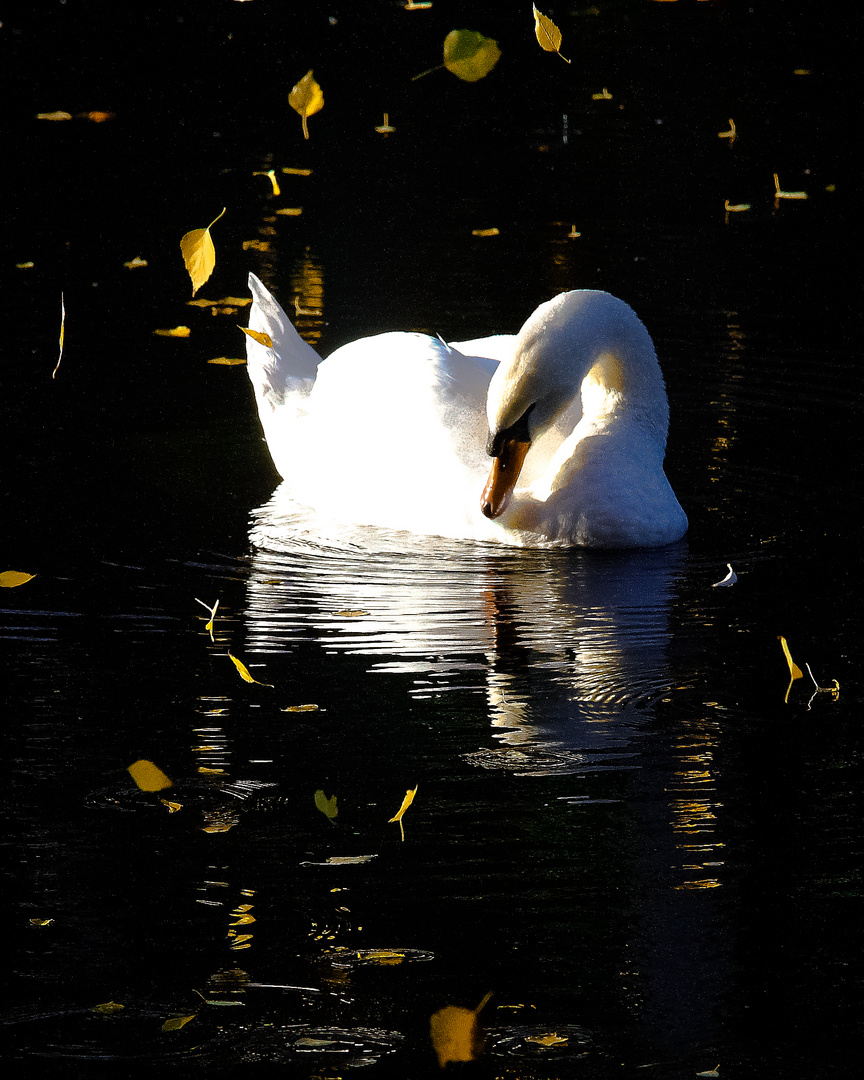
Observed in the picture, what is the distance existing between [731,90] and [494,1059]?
12.8 meters

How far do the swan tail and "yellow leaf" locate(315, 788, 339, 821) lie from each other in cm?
365

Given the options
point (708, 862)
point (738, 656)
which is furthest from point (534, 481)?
point (708, 862)

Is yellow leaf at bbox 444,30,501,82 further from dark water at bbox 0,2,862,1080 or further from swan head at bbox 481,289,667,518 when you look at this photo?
dark water at bbox 0,2,862,1080

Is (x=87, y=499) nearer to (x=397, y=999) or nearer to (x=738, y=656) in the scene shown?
(x=738, y=656)

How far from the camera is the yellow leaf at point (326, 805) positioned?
168 inches

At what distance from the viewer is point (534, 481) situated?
21.6 feet

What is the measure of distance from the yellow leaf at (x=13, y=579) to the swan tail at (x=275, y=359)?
1914mm

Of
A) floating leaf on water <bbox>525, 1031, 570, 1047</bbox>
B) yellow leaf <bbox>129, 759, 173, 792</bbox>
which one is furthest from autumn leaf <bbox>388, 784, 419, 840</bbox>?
floating leaf on water <bbox>525, 1031, 570, 1047</bbox>

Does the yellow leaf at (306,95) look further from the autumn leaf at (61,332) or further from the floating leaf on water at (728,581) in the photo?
the floating leaf on water at (728,581)

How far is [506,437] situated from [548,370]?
0.30 meters

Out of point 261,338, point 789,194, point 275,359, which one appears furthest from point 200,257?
point 789,194

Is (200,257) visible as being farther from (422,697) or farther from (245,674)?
(422,697)

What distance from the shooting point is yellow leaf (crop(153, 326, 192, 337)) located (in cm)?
912

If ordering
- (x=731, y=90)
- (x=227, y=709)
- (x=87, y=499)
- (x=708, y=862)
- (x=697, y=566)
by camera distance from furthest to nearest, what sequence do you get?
(x=731, y=90)
(x=87, y=499)
(x=697, y=566)
(x=227, y=709)
(x=708, y=862)
